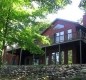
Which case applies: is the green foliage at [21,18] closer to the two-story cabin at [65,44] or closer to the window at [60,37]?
the two-story cabin at [65,44]

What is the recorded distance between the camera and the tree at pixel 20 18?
596 inches

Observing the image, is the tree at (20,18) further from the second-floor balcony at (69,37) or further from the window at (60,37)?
the window at (60,37)

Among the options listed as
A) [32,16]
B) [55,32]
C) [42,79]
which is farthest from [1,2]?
[55,32]

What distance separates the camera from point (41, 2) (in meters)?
14.8

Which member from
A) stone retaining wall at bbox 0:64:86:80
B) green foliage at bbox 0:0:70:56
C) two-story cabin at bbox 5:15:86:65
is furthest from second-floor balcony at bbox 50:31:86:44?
green foliage at bbox 0:0:70:56

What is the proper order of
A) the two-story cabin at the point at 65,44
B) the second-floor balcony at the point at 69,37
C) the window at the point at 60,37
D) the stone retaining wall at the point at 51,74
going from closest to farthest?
the stone retaining wall at the point at 51,74
the second-floor balcony at the point at 69,37
the two-story cabin at the point at 65,44
the window at the point at 60,37

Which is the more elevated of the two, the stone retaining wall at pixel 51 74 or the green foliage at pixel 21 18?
the green foliage at pixel 21 18

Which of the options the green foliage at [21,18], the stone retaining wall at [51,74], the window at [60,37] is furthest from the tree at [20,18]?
the window at [60,37]

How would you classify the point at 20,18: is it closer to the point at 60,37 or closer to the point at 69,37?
the point at 69,37

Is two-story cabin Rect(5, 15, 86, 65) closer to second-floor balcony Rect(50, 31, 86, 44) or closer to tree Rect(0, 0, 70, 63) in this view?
second-floor balcony Rect(50, 31, 86, 44)

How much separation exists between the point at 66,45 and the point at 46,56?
185 inches

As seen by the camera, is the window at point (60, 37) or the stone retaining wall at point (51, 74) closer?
the stone retaining wall at point (51, 74)

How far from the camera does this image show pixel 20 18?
16906mm

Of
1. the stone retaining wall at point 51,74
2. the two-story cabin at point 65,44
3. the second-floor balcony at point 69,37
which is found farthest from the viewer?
the two-story cabin at point 65,44
